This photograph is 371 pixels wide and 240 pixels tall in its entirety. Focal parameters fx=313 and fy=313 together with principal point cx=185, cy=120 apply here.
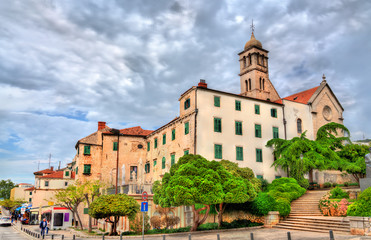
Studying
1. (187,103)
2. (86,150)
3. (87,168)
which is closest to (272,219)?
(187,103)

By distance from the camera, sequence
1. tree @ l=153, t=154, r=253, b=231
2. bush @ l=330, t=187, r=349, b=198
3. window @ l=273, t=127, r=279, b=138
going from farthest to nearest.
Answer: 1. window @ l=273, t=127, r=279, b=138
2. bush @ l=330, t=187, r=349, b=198
3. tree @ l=153, t=154, r=253, b=231

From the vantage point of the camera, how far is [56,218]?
37938 millimetres

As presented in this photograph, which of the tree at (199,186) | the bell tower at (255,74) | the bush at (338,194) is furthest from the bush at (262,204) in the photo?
the bell tower at (255,74)

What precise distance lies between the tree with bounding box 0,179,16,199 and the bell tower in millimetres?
97998

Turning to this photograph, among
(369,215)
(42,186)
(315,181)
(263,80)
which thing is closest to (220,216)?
(369,215)

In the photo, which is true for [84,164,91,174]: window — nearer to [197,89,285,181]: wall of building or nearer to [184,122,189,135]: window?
[184,122,189,135]: window

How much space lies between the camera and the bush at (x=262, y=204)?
24672 millimetres

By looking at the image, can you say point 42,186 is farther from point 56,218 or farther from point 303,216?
point 303,216

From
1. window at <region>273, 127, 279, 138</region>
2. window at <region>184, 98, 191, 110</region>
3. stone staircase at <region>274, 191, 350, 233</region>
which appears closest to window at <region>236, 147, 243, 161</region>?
window at <region>273, 127, 279, 138</region>

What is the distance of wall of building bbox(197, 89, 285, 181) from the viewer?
31281 millimetres

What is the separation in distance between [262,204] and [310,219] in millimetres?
3824

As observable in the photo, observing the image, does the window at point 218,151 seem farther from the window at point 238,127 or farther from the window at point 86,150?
the window at point 86,150

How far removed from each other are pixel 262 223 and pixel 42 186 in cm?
4469

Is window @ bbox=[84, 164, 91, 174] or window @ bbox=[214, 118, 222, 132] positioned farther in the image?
window @ bbox=[84, 164, 91, 174]
